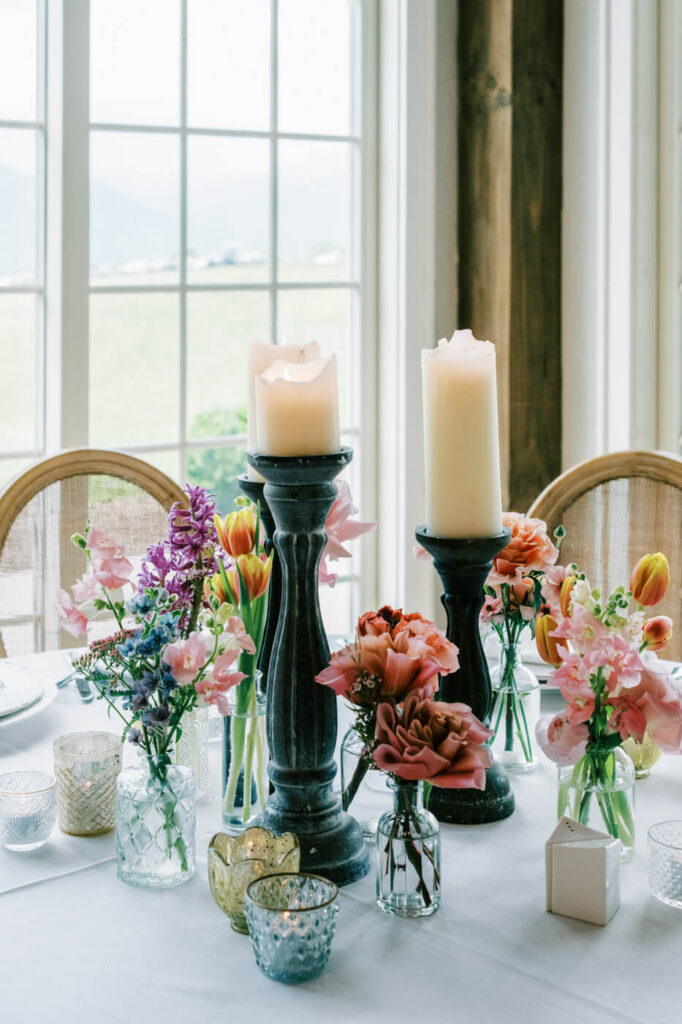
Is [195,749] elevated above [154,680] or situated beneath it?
situated beneath

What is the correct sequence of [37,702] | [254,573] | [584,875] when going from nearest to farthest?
[584,875]
[254,573]
[37,702]

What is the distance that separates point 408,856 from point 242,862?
0.13m

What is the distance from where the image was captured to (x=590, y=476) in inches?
82.8

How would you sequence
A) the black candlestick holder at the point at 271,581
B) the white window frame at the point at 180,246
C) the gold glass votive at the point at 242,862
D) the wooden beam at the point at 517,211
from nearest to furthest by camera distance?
the gold glass votive at the point at 242,862
the black candlestick holder at the point at 271,581
the white window frame at the point at 180,246
the wooden beam at the point at 517,211

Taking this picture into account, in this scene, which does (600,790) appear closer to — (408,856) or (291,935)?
(408,856)

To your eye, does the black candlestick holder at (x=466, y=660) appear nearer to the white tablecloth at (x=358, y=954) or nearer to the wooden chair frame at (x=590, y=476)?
the white tablecloth at (x=358, y=954)

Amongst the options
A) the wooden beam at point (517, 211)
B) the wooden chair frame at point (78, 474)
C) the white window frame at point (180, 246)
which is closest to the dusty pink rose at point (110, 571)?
the wooden chair frame at point (78, 474)

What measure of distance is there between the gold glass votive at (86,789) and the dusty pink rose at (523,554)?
40 cm

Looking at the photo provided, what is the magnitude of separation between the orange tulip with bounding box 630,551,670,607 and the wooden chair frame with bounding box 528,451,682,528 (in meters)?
0.95

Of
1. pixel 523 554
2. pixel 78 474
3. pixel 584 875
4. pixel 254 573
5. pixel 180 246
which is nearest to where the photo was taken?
pixel 584 875

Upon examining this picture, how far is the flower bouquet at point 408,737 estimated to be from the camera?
0.95 meters

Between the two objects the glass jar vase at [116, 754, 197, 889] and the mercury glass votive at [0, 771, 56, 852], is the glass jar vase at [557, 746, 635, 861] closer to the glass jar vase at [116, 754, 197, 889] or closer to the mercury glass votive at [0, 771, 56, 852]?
the glass jar vase at [116, 754, 197, 889]

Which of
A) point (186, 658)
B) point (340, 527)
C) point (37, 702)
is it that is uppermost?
point (340, 527)

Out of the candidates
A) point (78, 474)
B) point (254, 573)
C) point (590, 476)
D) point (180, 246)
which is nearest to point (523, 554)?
point (254, 573)
